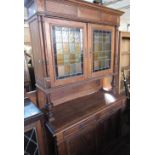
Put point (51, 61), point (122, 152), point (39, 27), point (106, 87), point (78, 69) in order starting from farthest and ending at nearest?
point (106, 87), point (122, 152), point (78, 69), point (51, 61), point (39, 27)

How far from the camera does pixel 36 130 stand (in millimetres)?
1227

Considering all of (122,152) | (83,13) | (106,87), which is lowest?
(122,152)

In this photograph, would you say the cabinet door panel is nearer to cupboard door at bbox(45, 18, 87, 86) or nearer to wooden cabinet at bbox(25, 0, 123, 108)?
wooden cabinet at bbox(25, 0, 123, 108)

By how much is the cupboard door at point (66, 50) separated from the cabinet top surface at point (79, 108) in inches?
15.9

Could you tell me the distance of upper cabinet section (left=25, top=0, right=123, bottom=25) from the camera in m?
1.08

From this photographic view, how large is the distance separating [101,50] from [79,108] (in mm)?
800

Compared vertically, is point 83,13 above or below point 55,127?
above

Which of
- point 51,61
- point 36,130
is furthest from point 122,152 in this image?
point 51,61

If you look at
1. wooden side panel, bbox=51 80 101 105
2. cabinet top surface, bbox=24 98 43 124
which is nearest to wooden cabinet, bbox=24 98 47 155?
cabinet top surface, bbox=24 98 43 124

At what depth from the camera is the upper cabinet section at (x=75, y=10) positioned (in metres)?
1.08
